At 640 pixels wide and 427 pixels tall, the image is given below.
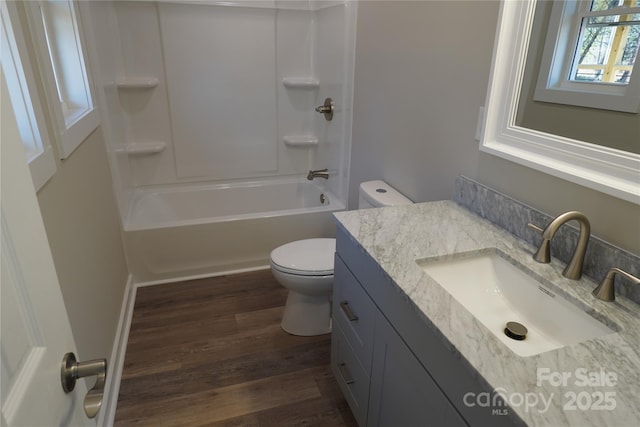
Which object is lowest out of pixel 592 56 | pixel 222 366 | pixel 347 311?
pixel 222 366

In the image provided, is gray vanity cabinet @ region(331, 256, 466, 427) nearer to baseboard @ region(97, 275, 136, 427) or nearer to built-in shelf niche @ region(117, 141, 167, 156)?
baseboard @ region(97, 275, 136, 427)

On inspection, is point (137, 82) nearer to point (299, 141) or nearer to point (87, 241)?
point (299, 141)

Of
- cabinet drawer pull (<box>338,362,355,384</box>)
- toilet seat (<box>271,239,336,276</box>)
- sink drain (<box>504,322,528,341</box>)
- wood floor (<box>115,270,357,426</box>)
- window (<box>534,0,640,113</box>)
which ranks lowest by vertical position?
wood floor (<box>115,270,357,426</box>)

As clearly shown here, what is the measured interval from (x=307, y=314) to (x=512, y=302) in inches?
44.5

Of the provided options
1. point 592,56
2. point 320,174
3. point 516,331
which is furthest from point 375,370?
point 320,174

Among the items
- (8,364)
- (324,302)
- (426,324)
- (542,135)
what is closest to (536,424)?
(426,324)

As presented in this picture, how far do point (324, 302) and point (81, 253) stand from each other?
3.76 feet

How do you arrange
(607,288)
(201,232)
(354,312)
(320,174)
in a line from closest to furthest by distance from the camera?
1. (607,288)
2. (354,312)
3. (201,232)
4. (320,174)

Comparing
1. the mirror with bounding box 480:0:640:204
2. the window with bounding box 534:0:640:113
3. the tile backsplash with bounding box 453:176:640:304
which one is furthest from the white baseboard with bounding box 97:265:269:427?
the window with bounding box 534:0:640:113

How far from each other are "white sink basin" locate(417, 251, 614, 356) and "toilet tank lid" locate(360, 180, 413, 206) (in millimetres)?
669

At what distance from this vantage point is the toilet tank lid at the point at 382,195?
1.89 metres

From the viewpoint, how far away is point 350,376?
1530 mm

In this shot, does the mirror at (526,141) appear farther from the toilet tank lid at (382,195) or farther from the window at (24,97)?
the window at (24,97)

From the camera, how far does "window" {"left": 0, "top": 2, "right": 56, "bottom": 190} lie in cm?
104
